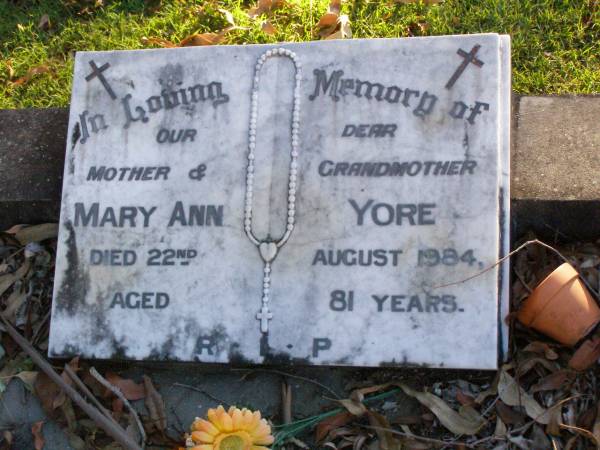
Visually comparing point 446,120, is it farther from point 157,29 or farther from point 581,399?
point 157,29

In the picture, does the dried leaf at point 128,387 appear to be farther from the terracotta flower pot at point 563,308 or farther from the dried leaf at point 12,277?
the terracotta flower pot at point 563,308

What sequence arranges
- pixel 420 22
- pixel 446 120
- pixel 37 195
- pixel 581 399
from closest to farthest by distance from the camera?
pixel 581 399, pixel 446 120, pixel 37 195, pixel 420 22

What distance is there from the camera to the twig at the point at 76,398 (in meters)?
2.89

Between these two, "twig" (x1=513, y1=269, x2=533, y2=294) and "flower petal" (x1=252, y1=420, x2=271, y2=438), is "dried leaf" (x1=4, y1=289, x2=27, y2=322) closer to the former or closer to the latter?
"flower petal" (x1=252, y1=420, x2=271, y2=438)

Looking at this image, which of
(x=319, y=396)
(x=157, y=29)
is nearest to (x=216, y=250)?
(x=319, y=396)

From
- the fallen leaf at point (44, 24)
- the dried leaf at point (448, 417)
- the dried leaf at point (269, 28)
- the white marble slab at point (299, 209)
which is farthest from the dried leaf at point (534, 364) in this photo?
the fallen leaf at point (44, 24)

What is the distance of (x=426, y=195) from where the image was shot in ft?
10.1

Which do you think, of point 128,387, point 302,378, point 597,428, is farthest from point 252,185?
point 597,428

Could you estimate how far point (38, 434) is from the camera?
312 centimetres

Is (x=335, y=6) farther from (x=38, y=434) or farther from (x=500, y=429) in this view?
(x=38, y=434)

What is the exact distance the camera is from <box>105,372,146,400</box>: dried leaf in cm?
316

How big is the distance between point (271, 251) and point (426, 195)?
22.2 inches

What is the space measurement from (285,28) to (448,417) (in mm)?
2030

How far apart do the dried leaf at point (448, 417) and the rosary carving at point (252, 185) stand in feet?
1.87
